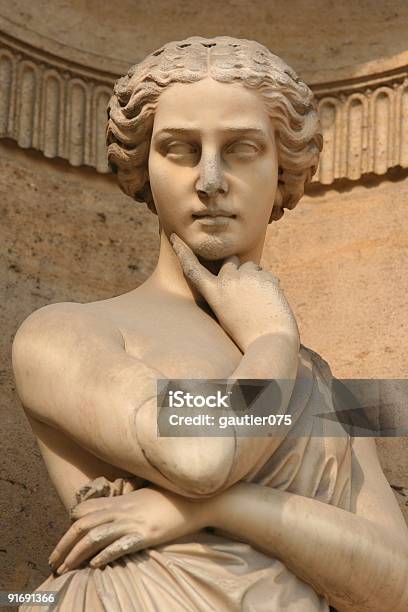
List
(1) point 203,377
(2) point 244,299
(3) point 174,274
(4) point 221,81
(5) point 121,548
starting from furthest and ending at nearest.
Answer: (3) point 174,274 < (4) point 221,81 < (2) point 244,299 < (1) point 203,377 < (5) point 121,548

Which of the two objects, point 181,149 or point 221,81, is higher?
point 221,81

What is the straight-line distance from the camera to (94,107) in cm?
627

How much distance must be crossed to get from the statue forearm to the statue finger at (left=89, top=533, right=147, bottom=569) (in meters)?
0.16

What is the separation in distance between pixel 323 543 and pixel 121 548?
1.32 feet

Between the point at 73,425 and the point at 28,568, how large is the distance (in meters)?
1.23

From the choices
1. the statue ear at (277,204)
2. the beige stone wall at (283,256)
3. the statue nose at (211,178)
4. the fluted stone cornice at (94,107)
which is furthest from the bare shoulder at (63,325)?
the fluted stone cornice at (94,107)

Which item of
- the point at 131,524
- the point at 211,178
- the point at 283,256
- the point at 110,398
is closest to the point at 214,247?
the point at 211,178

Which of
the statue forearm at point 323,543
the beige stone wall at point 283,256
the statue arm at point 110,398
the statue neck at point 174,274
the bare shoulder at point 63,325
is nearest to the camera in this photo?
the statue arm at point 110,398

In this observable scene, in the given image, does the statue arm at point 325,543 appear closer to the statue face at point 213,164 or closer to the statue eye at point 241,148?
the statue face at point 213,164

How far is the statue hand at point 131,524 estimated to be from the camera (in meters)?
4.31

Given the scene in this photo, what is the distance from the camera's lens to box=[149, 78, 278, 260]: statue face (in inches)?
188

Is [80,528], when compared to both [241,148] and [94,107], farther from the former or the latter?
[94,107]

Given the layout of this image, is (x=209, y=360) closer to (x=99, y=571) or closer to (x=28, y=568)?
(x=99, y=571)

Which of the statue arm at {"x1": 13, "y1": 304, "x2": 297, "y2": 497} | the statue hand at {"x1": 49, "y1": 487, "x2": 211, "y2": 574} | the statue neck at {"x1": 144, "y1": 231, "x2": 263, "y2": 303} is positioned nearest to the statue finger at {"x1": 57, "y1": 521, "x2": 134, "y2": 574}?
the statue hand at {"x1": 49, "y1": 487, "x2": 211, "y2": 574}
